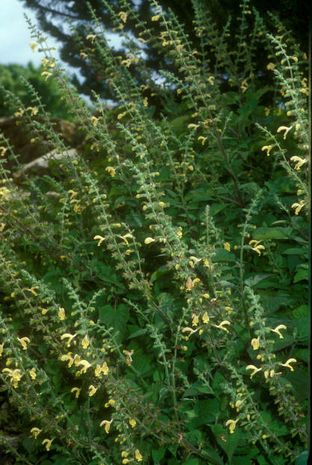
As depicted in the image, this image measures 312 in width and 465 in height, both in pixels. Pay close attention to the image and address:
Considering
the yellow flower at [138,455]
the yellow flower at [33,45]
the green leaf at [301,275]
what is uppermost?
the yellow flower at [33,45]

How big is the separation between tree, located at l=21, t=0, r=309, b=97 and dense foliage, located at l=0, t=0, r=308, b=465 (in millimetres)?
632

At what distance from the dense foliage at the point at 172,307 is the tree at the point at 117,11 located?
2.07 ft

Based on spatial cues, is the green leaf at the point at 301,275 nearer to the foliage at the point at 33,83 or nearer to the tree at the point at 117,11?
the tree at the point at 117,11

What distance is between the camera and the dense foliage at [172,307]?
3.03 metres

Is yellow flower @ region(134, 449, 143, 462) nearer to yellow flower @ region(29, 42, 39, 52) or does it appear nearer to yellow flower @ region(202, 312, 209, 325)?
yellow flower @ region(202, 312, 209, 325)

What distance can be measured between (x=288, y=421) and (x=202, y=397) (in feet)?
1.52

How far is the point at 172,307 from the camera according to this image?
3469 mm

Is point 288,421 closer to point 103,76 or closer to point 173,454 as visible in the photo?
point 173,454

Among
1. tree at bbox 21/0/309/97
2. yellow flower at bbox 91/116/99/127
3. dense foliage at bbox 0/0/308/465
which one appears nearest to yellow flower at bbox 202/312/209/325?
dense foliage at bbox 0/0/308/465

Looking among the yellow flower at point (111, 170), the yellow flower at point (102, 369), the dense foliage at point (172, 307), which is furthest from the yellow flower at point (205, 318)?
the yellow flower at point (111, 170)

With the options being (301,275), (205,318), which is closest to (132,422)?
(205,318)

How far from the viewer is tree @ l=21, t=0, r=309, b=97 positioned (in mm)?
4996

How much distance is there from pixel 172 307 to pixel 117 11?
407 centimetres

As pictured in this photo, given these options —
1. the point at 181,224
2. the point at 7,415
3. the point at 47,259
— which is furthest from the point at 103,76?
the point at 7,415
